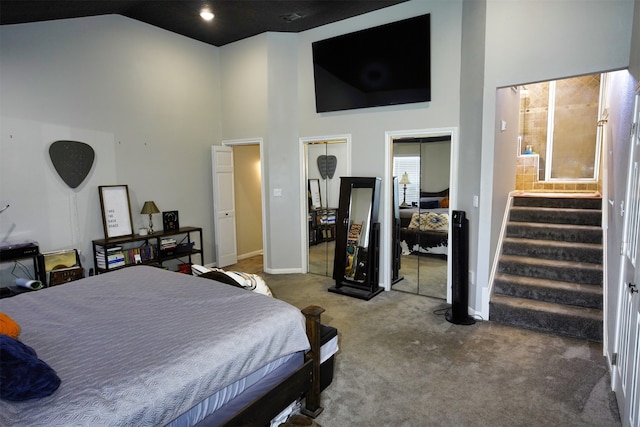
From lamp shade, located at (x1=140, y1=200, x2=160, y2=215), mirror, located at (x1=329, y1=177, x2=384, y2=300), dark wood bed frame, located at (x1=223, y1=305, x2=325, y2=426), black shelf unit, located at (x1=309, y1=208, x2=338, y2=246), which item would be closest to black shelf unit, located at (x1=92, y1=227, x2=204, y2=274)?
lamp shade, located at (x1=140, y1=200, x2=160, y2=215)

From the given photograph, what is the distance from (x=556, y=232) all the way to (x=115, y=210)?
5.36m

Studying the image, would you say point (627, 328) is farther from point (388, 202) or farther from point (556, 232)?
point (388, 202)

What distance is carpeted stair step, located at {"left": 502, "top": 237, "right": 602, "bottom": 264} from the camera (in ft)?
12.5

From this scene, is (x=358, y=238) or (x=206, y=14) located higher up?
(x=206, y=14)

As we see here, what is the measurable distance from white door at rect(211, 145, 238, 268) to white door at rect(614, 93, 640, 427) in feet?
16.2

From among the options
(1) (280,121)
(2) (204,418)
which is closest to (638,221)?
(2) (204,418)

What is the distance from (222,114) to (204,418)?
4.96 metres

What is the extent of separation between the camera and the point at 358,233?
4.66 m

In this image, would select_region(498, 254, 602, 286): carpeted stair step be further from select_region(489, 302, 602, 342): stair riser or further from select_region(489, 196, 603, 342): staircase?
select_region(489, 302, 602, 342): stair riser

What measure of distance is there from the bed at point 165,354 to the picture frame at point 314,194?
293cm

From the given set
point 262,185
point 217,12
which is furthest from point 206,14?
point 262,185

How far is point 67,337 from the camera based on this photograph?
5.98ft

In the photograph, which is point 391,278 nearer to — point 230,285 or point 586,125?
point 230,285

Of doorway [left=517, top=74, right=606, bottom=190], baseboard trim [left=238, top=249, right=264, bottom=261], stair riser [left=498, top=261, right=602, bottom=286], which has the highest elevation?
doorway [left=517, top=74, right=606, bottom=190]
